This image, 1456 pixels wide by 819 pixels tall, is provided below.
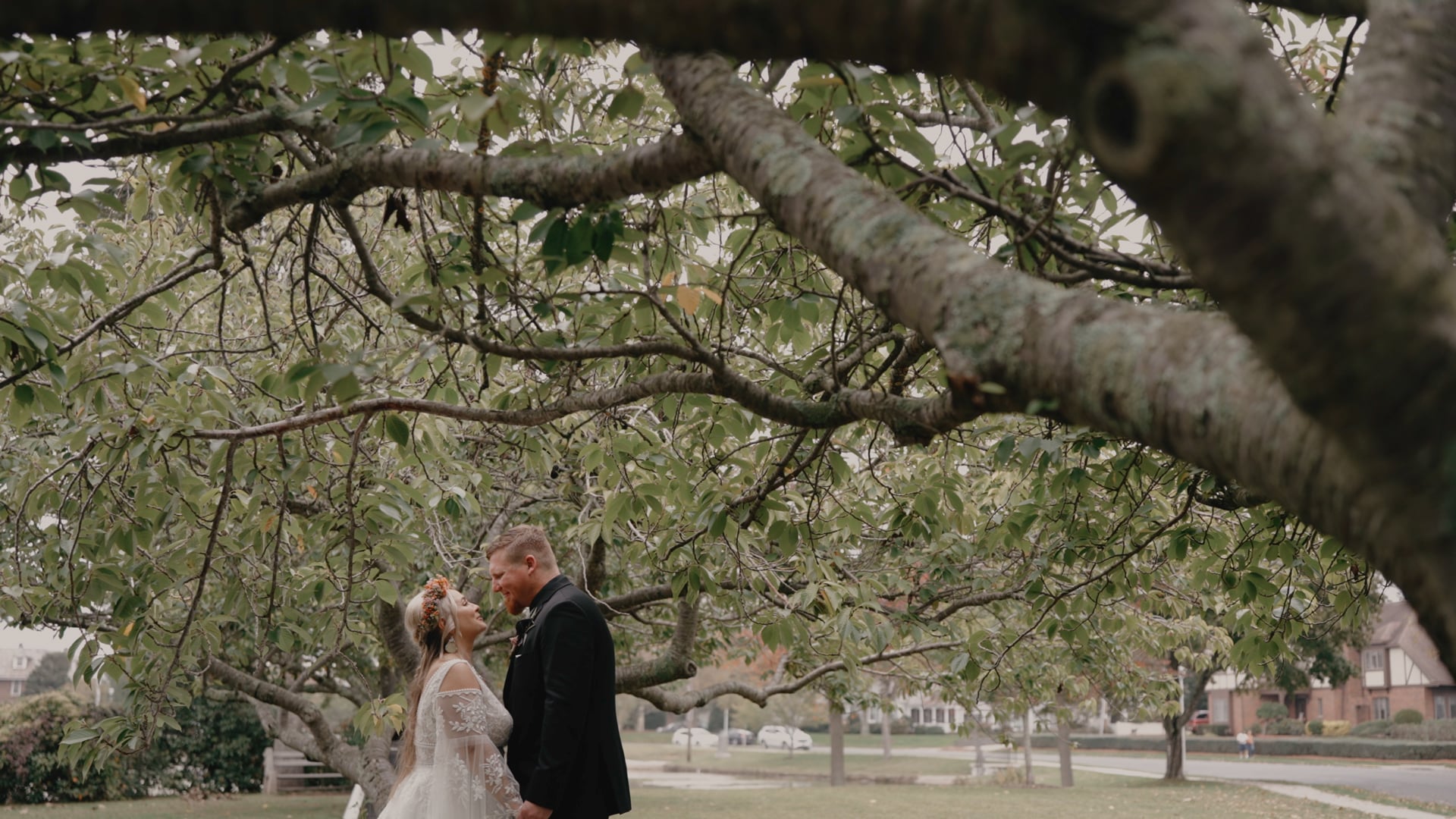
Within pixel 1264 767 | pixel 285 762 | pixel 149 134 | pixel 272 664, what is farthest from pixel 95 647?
pixel 1264 767

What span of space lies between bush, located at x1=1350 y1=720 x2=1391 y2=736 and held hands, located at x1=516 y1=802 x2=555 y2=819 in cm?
4817

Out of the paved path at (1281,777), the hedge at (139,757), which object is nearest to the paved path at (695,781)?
the paved path at (1281,777)

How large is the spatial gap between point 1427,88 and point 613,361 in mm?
4994

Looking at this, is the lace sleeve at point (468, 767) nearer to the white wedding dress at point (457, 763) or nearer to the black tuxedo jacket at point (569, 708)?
the white wedding dress at point (457, 763)

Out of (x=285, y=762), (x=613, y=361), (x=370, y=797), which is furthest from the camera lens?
(x=285, y=762)

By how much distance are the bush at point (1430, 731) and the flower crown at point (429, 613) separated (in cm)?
4435

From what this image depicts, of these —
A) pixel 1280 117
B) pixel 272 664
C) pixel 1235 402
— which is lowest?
pixel 272 664

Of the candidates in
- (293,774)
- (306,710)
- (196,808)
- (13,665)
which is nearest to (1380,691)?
(293,774)

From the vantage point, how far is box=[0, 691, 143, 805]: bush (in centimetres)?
1855

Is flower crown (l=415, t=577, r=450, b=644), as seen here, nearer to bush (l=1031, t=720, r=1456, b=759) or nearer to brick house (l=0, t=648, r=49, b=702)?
bush (l=1031, t=720, r=1456, b=759)

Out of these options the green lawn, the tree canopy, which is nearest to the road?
the green lawn

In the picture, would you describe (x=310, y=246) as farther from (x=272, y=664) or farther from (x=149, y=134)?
(x=272, y=664)

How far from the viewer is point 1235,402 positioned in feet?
4.08

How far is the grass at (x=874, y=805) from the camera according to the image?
16.8m
